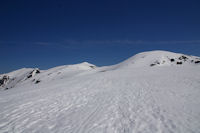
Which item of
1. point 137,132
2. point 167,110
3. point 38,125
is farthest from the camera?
point 167,110

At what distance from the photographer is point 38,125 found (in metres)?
4.80

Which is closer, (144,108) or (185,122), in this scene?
(185,122)

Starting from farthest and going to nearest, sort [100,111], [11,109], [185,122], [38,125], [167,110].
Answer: [11,109]
[100,111]
[167,110]
[38,125]
[185,122]

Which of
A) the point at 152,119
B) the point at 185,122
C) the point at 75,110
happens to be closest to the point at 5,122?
the point at 75,110

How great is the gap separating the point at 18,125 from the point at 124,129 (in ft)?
15.4

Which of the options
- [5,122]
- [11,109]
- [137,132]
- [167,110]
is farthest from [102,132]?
[11,109]

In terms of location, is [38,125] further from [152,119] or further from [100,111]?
[152,119]

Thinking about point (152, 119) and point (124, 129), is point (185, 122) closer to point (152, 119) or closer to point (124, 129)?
point (152, 119)

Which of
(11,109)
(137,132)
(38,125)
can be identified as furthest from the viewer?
(11,109)

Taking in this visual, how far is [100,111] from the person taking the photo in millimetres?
6016

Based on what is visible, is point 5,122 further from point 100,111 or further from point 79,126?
point 100,111

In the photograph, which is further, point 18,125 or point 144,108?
point 144,108

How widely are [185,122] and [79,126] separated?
4453mm

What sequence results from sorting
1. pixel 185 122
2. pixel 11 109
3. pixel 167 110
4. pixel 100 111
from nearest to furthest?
pixel 185 122
pixel 167 110
pixel 100 111
pixel 11 109
